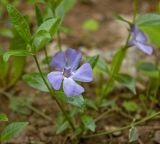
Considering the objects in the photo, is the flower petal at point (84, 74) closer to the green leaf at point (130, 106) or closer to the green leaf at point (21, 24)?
the green leaf at point (21, 24)

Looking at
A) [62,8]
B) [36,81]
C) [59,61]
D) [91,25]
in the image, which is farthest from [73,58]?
[91,25]

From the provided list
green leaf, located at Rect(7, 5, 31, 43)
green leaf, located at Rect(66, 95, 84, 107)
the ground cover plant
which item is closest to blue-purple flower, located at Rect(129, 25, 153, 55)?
the ground cover plant

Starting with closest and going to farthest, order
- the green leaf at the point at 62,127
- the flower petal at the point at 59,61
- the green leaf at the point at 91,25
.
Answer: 1. the flower petal at the point at 59,61
2. the green leaf at the point at 62,127
3. the green leaf at the point at 91,25

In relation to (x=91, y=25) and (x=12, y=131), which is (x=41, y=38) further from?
(x=91, y=25)

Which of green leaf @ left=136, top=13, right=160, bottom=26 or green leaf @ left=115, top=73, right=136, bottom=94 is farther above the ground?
green leaf @ left=136, top=13, right=160, bottom=26

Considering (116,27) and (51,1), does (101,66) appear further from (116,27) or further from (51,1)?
(116,27)

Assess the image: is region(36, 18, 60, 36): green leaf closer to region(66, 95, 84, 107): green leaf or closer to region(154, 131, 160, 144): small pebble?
region(66, 95, 84, 107): green leaf

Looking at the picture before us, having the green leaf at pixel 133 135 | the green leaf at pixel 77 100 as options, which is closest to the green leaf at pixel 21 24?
the green leaf at pixel 77 100
